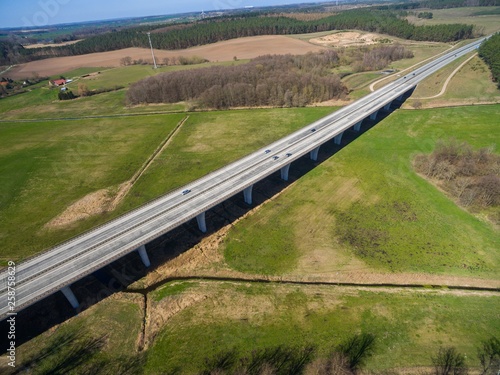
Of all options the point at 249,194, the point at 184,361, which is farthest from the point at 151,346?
the point at 249,194

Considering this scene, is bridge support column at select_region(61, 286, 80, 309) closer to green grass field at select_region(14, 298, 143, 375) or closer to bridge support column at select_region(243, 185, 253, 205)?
green grass field at select_region(14, 298, 143, 375)

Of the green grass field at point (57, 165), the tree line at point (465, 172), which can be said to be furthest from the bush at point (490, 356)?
the green grass field at point (57, 165)

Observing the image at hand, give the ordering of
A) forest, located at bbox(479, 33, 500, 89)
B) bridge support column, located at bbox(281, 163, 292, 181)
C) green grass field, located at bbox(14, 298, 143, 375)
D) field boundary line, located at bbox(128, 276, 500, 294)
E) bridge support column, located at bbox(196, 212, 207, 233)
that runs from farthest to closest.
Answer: forest, located at bbox(479, 33, 500, 89), bridge support column, located at bbox(281, 163, 292, 181), bridge support column, located at bbox(196, 212, 207, 233), field boundary line, located at bbox(128, 276, 500, 294), green grass field, located at bbox(14, 298, 143, 375)

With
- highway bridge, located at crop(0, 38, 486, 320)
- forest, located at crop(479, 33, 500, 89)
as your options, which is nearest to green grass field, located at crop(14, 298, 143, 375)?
highway bridge, located at crop(0, 38, 486, 320)

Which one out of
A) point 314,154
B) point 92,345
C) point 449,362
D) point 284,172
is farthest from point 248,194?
point 449,362

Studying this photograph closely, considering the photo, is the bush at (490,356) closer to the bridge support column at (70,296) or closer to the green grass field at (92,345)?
the green grass field at (92,345)

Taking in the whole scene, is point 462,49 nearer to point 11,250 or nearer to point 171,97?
point 171,97
